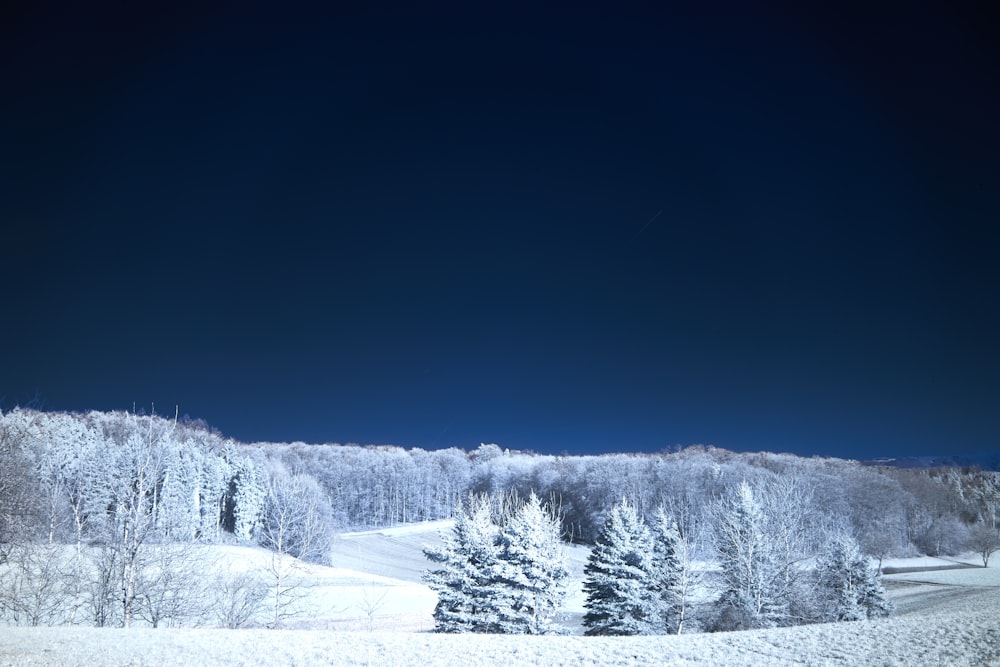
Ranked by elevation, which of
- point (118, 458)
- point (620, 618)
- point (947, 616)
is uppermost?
point (118, 458)

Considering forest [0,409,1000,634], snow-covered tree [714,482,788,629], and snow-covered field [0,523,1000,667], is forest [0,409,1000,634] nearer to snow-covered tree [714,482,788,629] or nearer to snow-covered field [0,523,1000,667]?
snow-covered tree [714,482,788,629]

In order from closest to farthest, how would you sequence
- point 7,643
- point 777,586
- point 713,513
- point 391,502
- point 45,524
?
point 7,643
point 45,524
point 777,586
point 713,513
point 391,502

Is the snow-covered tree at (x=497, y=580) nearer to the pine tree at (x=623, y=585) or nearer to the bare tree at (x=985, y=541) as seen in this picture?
the pine tree at (x=623, y=585)

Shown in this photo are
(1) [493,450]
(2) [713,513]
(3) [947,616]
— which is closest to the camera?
(3) [947,616]

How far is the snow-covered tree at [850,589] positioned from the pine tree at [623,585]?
27.9 ft

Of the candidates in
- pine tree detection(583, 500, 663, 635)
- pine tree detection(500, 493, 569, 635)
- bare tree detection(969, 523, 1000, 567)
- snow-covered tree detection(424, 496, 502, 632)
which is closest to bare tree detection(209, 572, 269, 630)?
snow-covered tree detection(424, 496, 502, 632)

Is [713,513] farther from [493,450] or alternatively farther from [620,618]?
[493,450]

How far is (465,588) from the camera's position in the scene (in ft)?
83.7

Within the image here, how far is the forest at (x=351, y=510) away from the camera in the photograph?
23.4 metres

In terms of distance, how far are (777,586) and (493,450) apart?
478ft

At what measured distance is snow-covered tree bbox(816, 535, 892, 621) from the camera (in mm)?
27672

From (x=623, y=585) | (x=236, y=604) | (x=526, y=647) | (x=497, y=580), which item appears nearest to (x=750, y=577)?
(x=623, y=585)

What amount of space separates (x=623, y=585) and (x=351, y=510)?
105 meters

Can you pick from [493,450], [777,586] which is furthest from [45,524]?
[493,450]
